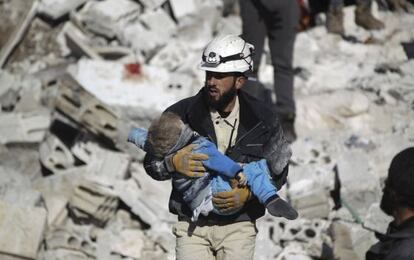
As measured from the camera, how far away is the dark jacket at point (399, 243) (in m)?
2.92

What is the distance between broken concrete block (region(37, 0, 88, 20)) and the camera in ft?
29.9

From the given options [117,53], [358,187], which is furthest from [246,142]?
[117,53]

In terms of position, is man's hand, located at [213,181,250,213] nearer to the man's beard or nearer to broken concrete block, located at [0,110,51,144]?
the man's beard

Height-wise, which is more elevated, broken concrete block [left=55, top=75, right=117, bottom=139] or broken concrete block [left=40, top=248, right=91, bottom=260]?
broken concrete block [left=55, top=75, right=117, bottom=139]

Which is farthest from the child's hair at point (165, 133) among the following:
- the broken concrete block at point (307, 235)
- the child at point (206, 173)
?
the broken concrete block at point (307, 235)

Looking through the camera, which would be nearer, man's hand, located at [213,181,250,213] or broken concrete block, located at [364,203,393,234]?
man's hand, located at [213,181,250,213]

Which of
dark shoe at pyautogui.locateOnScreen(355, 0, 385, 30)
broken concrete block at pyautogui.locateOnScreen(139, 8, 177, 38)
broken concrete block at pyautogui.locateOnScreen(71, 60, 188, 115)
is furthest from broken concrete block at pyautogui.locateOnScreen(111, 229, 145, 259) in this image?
dark shoe at pyautogui.locateOnScreen(355, 0, 385, 30)

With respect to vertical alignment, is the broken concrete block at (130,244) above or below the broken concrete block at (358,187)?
below

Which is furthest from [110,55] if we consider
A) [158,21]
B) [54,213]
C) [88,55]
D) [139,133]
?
[139,133]

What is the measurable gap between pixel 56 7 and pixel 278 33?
3.51 metres

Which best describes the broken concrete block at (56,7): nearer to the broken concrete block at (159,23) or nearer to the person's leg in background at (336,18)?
the broken concrete block at (159,23)

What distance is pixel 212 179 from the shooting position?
12.1ft

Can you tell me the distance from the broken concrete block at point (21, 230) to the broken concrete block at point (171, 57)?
118 inches

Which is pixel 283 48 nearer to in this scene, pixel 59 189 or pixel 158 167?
pixel 59 189
